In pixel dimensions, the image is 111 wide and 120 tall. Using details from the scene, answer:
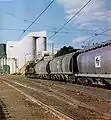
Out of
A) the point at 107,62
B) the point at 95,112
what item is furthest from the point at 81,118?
the point at 107,62

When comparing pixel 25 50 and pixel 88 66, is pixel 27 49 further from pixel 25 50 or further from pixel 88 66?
pixel 88 66

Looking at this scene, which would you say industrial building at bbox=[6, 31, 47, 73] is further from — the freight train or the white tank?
the freight train

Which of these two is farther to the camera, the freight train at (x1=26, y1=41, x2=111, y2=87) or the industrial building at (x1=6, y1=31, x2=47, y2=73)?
the industrial building at (x1=6, y1=31, x2=47, y2=73)

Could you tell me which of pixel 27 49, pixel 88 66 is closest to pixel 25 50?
pixel 27 49

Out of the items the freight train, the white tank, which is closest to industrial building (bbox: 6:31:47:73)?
the white tank

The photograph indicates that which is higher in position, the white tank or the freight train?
the white tank

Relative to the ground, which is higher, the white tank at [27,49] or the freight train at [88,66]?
the white tank at [27,49]

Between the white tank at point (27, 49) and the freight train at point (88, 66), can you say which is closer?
the freight train at point (88, 66)

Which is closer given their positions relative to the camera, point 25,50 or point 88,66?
point 88,66

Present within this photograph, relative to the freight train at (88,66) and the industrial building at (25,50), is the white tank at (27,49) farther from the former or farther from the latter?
the freight train at (88,66)

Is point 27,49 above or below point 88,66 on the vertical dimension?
above

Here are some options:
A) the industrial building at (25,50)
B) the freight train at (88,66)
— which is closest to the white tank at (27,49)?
the industrial building at (25,50)

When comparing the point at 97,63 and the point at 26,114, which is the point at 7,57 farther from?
the point at 26,114

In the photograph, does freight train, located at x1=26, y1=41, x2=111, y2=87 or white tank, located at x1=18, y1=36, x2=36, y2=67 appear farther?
white tank, located at x1=18, y1=36, x2=36, y2=67
